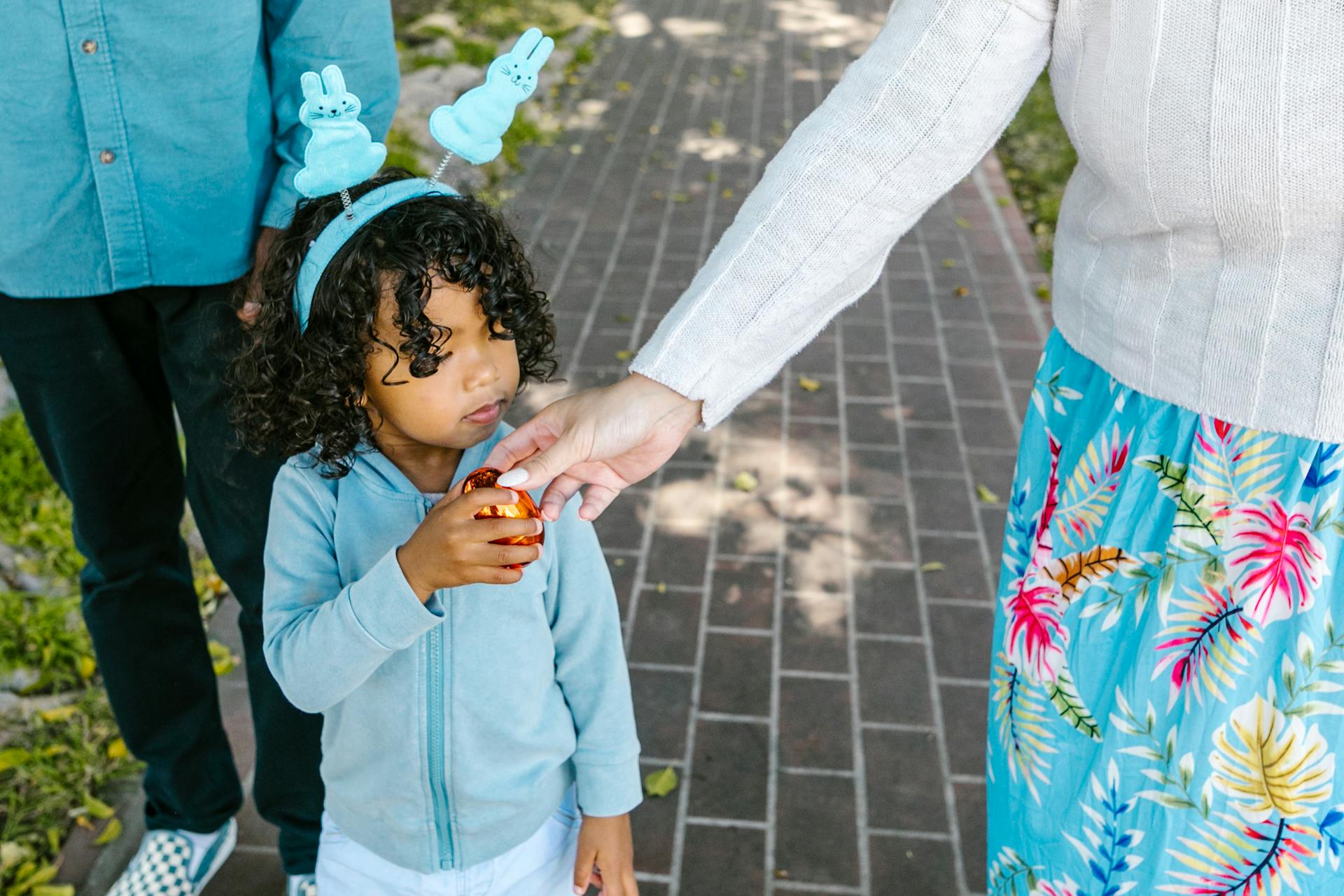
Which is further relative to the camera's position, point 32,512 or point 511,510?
point 32,512

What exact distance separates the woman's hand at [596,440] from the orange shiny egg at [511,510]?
0.03m

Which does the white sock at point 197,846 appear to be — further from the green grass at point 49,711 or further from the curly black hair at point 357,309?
the curly black hair at point 357,309

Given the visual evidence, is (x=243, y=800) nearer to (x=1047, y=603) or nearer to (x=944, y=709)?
(x=944, y=709)

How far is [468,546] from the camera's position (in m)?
1.40

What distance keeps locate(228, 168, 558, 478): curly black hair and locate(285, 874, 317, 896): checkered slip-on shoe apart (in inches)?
43.9

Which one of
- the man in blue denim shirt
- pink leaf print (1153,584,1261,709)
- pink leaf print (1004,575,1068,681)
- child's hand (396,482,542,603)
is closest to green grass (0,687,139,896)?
the man in blue denim shirt

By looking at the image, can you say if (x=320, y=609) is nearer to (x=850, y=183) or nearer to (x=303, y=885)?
(x=850, y=183)

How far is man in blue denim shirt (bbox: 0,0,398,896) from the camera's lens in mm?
1854

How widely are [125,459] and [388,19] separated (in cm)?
96

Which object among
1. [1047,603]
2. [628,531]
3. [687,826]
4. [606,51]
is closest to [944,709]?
[687,826]

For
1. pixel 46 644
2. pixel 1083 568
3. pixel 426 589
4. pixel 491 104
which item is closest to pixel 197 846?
pixel 46 644

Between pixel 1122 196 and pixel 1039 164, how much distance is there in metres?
6.39

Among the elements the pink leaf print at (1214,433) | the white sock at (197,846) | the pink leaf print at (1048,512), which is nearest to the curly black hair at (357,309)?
the pink leaf print at (1048,512)

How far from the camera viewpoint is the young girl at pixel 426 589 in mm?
1534
